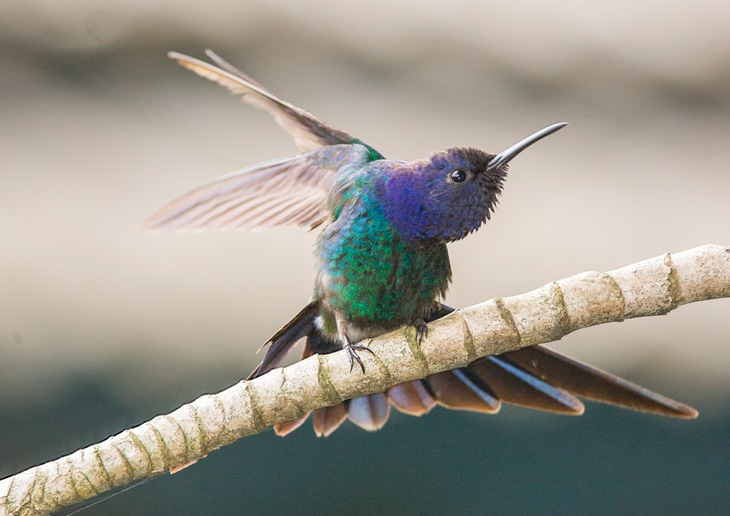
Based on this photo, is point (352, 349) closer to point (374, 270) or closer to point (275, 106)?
point (374, 270)

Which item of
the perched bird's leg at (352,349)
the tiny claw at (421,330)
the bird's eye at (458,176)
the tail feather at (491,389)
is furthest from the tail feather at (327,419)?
the bird's eye at (458,176)

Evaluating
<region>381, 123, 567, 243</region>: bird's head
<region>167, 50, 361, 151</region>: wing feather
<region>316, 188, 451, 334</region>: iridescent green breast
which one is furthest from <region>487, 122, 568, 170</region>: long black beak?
<region>167, 50, 361, 151</region>: wing feather

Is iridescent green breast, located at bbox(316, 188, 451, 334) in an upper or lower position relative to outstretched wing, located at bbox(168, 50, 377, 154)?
lower

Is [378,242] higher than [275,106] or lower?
lower

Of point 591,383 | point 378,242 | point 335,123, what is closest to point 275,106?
point 378,242

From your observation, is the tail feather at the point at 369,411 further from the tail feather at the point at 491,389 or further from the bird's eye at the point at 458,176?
the bird's eye at the point at 458,176

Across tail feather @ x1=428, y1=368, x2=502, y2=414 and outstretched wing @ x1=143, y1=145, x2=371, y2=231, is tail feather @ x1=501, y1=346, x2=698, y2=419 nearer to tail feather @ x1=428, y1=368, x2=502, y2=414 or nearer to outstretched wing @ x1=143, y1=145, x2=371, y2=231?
tail feather @ x1=428, y1=368, x2=502, y2=414

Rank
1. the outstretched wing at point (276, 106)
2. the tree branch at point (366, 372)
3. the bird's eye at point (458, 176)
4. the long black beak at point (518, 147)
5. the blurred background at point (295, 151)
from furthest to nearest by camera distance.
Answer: the blurred background at point (295, 151) → the outstretched wing at point (276, 106) → the bird's eye at point (458, 176) → the long black beak at point (518, 147) → the tree branch at point (366, 372)
